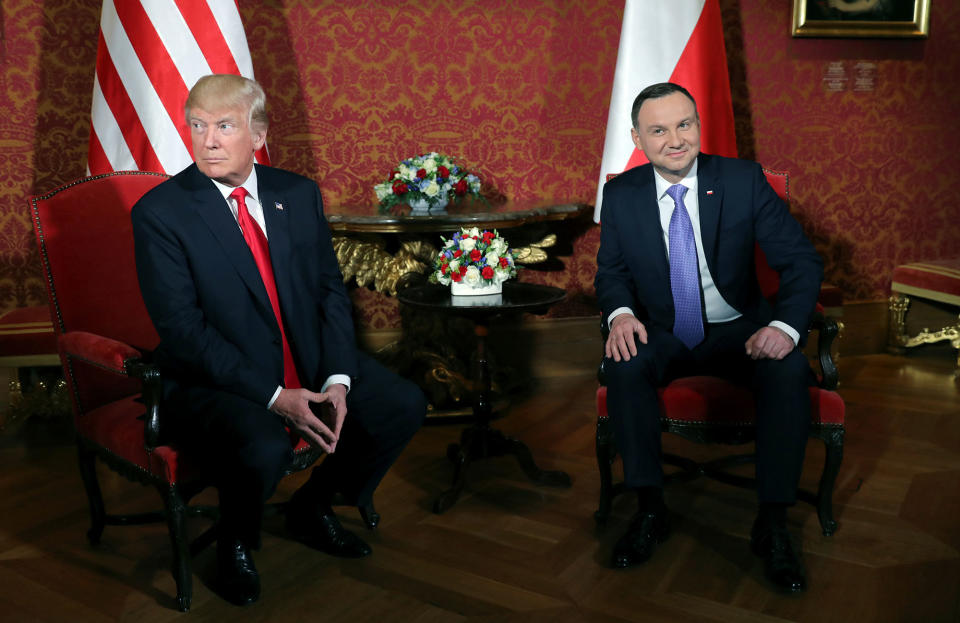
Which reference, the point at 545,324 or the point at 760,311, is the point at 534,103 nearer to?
the point at 545,324

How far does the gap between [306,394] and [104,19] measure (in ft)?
6.89

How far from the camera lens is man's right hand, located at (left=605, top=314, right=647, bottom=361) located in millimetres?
2424

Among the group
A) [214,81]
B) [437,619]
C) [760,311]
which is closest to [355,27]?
[214,81]

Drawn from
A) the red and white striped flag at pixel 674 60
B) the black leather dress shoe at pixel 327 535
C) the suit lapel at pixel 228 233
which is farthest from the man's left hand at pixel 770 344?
the red and white striped flag at pixel 674 60

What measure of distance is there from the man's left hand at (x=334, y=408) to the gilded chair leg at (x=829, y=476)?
4.55 feet

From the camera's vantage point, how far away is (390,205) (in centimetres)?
387

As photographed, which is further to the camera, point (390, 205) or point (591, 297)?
point (591, 297)

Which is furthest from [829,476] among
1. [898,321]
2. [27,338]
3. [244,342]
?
[27,338]

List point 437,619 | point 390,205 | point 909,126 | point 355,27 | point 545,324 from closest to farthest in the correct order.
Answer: point 437,619
point 390,205
point 355,27
point 545,324
point 909,126

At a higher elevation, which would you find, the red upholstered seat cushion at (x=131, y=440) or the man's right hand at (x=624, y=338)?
the man's right hand at (x=624, y=338)

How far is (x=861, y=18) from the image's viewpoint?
469 centimetres

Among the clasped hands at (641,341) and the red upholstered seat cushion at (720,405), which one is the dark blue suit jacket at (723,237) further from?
the red upholstered seat cushion at (720,405)

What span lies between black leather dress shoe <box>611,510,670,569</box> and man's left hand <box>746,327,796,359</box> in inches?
21.6

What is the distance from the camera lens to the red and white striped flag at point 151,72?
3252 millimetres
